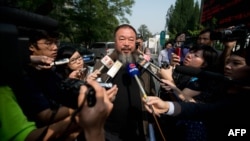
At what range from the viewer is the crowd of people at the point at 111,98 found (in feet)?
3.30

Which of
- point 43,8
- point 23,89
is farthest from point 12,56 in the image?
point 23,89

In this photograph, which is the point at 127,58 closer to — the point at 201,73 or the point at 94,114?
the point at 201,73

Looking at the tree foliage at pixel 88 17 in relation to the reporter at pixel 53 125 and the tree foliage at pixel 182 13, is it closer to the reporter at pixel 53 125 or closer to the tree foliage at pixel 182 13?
the reporter at pixel 53 125

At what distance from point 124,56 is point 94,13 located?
53.4 ft

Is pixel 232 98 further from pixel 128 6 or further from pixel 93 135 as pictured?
pixel 128 6

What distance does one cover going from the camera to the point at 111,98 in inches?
49.2

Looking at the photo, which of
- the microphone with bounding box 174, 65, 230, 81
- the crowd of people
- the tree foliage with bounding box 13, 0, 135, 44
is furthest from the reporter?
the tree foliage with bounding box 13, 0, 135, 44

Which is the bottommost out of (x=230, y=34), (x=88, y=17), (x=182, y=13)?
(x=230, y=34)

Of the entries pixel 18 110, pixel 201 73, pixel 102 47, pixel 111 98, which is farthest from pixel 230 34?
pixel 102 47

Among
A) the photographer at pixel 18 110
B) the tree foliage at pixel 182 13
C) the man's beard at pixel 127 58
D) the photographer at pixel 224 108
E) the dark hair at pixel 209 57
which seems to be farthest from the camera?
the tree foliage at pixel 182 13

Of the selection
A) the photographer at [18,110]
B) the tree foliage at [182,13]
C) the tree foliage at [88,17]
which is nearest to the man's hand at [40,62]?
the photographer at [18,110]

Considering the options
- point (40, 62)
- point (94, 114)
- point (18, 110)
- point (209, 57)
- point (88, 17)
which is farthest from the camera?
point (88, 17)

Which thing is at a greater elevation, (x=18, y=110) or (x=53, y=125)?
(x=18, y=110)

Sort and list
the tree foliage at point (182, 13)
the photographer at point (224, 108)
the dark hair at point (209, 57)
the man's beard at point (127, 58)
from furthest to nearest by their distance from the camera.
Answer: the tree foliage at point (182, 13)
the dark hair at point (209, 57)
the man's beard at point (127, 58)
the photographer at point (224, 108)
